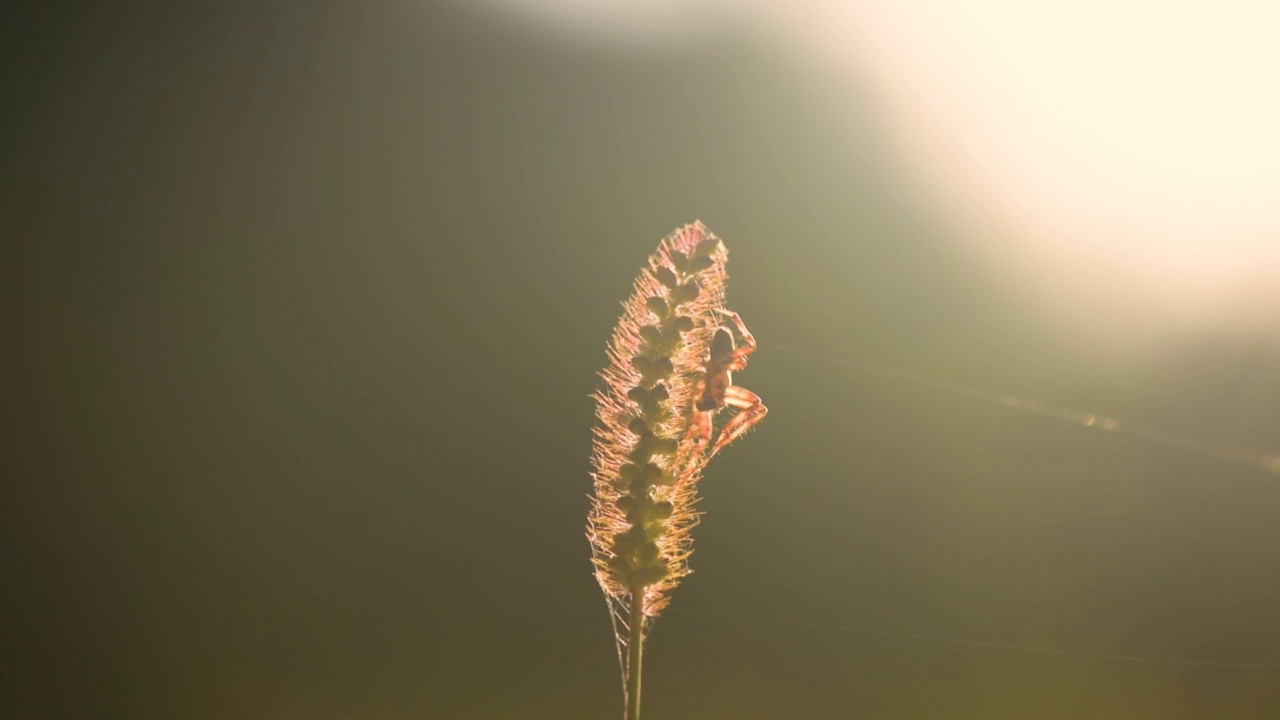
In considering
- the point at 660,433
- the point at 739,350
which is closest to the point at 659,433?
the point at 660,433

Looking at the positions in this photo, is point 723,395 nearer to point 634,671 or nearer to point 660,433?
point 660,433

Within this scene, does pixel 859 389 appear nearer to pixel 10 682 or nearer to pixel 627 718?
pixel 627 718

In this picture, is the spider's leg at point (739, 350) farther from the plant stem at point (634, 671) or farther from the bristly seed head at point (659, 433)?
the plant stem at point (634, 671)

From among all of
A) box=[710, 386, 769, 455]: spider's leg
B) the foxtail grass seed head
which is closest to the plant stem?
the foxtail grass seed head

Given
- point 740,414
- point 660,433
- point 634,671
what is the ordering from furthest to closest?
1. point 740,414
2. point 660,433
3. point 634,671

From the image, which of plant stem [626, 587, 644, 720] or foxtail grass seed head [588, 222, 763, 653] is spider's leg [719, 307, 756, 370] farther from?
plant stem [626, 587, 644, 720]

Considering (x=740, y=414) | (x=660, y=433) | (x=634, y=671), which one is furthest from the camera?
(x=740, y=414)

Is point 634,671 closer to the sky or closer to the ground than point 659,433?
closer to the ground

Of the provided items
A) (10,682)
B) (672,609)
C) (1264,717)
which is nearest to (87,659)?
Answer: (10,682)

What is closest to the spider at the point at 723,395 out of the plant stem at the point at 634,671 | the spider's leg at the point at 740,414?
the spider's leg at the point at 740,414
